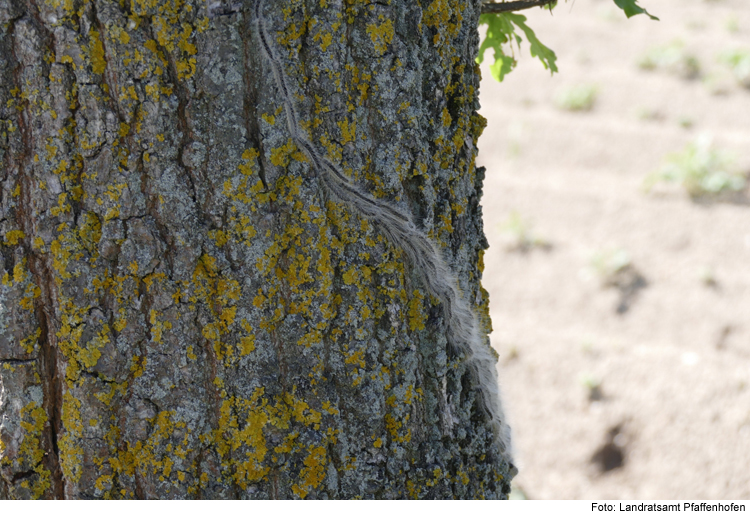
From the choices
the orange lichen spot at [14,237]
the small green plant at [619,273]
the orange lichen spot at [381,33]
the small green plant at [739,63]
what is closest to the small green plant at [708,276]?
the small green plant at [619,273]

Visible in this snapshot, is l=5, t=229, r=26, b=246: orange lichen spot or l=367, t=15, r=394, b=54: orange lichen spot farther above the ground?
l=367, t=15, r=394, b=54: orange lichen spot

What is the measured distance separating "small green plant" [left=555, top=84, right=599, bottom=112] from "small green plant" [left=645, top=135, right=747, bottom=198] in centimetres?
70

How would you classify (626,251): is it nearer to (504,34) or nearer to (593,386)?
(593,386)

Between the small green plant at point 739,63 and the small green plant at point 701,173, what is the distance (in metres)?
0.71

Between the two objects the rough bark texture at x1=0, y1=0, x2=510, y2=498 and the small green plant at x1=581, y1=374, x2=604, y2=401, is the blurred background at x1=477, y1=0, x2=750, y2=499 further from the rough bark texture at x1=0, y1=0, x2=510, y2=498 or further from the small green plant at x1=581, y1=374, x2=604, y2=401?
the rough bark texture at x1=0, y1=0, x2=510, y2=498

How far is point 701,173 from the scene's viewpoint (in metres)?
3.71

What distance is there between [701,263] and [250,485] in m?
2.99

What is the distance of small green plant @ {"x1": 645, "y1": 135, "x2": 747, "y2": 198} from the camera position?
3650 mm

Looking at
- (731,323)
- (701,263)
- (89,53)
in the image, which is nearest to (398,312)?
(89,53)

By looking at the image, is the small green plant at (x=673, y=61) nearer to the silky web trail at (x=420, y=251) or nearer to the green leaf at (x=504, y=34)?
the green leaf at (x=504, y=34)

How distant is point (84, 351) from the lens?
0.99m

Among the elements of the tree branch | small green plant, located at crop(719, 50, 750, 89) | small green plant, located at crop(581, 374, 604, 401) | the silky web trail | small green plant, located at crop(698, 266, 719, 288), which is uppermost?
small green plant, located at crop(719, 50, 750, 89)

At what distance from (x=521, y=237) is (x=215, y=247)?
2.91 metres

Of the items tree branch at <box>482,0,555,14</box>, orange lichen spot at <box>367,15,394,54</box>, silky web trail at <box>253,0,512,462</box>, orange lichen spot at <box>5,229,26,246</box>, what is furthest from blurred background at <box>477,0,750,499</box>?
orange lichen spot at <box>5,229,26,246</box>
